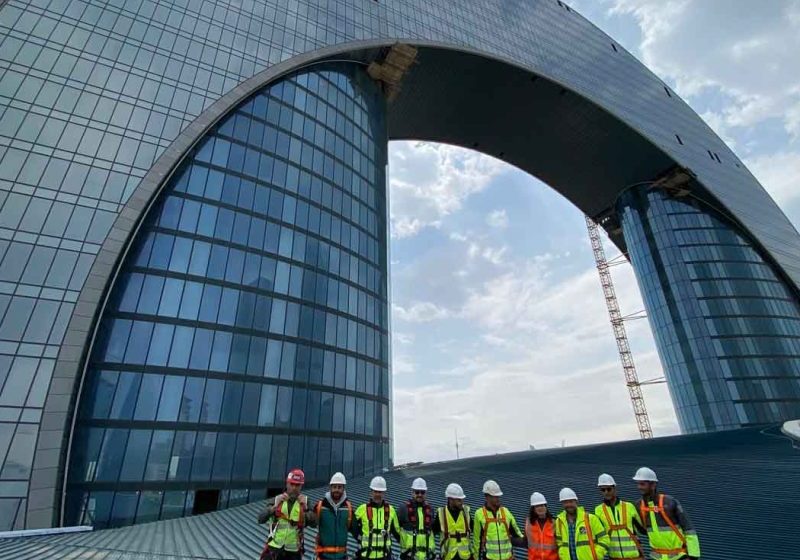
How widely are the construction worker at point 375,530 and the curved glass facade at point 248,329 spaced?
2110 centimetres

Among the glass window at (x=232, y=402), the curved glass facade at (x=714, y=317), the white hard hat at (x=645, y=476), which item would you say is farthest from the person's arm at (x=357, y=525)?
the curved glass facade at (x=714, y=317)

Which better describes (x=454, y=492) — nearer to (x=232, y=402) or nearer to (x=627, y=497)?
(x=627, y=497)

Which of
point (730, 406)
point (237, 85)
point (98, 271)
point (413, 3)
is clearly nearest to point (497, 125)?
point (413, 3)

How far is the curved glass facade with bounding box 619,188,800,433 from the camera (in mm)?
49500

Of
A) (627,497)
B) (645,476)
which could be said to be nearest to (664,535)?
(645,476)

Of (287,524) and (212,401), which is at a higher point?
(212,401)

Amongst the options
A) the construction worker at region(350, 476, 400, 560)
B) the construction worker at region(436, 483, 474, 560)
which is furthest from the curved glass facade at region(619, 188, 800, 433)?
the construction worker at region(350, 476, 400, 560)

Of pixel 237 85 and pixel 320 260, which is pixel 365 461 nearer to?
pixel 320 260

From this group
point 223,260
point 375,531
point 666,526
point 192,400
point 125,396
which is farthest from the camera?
point 223,260

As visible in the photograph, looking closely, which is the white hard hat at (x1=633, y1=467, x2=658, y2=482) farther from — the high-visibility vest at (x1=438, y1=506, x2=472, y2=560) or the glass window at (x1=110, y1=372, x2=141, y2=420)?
the glass window at (x1=110, y1=372, x2=141, y2=420)

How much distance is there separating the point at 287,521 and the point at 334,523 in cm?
70

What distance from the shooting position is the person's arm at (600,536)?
6.43 m

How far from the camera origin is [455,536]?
22.9 ft

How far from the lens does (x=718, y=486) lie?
13.3 m
